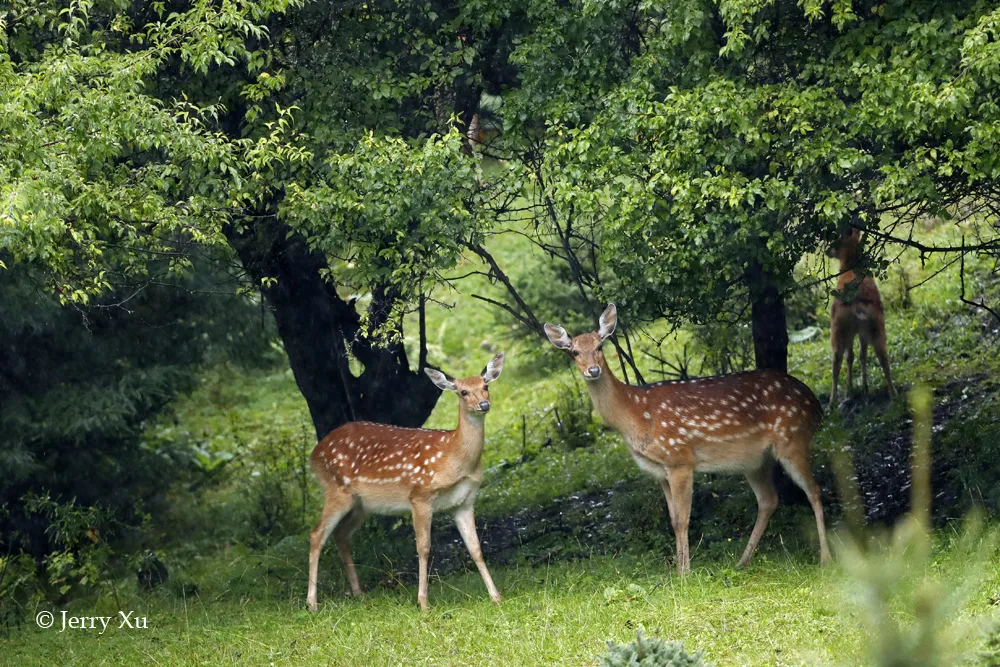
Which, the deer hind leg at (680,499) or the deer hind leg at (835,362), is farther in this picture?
the deer hind leg at (835,362)

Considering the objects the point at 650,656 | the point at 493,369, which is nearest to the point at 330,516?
the point at 493,369

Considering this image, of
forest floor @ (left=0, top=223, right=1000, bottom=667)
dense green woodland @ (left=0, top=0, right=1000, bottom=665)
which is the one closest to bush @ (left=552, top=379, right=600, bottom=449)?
forest floor @ (left=0, top=223, right=1000, bottom=667)

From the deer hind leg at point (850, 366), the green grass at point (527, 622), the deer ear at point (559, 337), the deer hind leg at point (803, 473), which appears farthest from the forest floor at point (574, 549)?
the deer ear at point (559, 337)

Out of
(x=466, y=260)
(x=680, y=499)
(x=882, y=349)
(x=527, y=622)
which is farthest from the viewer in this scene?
(x=882, y=349)

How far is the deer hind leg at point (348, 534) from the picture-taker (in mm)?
10453

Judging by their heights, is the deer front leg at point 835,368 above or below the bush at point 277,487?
above

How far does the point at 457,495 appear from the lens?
32.1 ft

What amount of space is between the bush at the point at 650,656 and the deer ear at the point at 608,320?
4.37m

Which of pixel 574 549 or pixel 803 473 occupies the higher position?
pixel 803 473

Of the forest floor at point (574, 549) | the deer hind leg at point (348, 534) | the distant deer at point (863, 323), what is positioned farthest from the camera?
the distant deer at point (863, 323)

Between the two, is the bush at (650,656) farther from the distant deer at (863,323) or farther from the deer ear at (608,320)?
the distant deer at (863,323)

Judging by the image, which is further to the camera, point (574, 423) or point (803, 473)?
point (574, 423)

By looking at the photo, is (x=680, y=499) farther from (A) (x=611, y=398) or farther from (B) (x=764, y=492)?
(A) (x=611, y=398)

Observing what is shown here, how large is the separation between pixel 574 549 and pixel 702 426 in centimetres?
188
